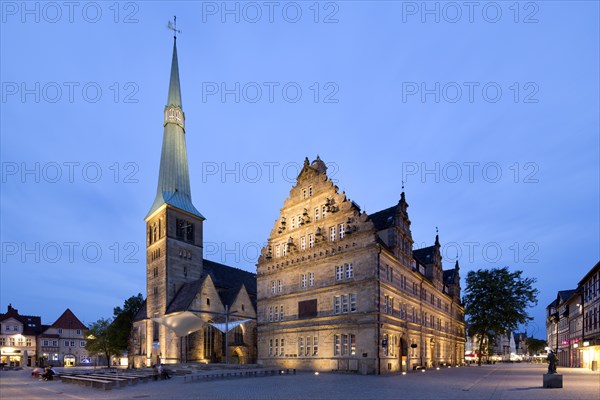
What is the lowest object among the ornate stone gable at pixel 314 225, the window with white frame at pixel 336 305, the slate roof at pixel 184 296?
the slate roof at pixel 184 296

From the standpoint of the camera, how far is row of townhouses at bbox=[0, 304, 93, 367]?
9056cm

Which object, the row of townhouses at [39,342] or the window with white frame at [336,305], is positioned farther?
the row of townhouses at [39,342]

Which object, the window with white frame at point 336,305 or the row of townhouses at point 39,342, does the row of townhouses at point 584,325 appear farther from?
the row of townhouses at point 39,342

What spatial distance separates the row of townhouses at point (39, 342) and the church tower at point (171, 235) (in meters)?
33.6

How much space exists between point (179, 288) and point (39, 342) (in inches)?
1932

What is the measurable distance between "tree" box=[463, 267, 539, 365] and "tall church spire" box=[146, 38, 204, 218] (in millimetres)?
44282

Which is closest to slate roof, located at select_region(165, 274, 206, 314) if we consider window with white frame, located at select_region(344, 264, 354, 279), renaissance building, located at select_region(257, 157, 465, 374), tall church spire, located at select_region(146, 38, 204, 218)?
tall church spire, located at select_region(146, 38, 204, 218)

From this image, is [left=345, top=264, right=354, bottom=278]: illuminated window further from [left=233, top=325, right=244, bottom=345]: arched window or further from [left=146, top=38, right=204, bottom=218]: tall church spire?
[left=146, top=38, right=204, bottom=218]: tall church spire

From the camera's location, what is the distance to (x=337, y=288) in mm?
41094

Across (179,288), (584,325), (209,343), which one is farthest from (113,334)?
(584,325)

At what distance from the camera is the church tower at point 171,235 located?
6431 centimetres

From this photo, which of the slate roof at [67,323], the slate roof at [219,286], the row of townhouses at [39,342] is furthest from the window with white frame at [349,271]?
the slate roof at [67,323]

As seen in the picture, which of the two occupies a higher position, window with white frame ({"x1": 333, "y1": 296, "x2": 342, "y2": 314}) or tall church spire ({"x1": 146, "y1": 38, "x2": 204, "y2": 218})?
tall church spire ({"x1": 146, "y1": 38, "x2": 204, "y2": 218})

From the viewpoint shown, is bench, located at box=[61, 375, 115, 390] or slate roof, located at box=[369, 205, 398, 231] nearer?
bench, located at box=[61, 375, 115, 390]
